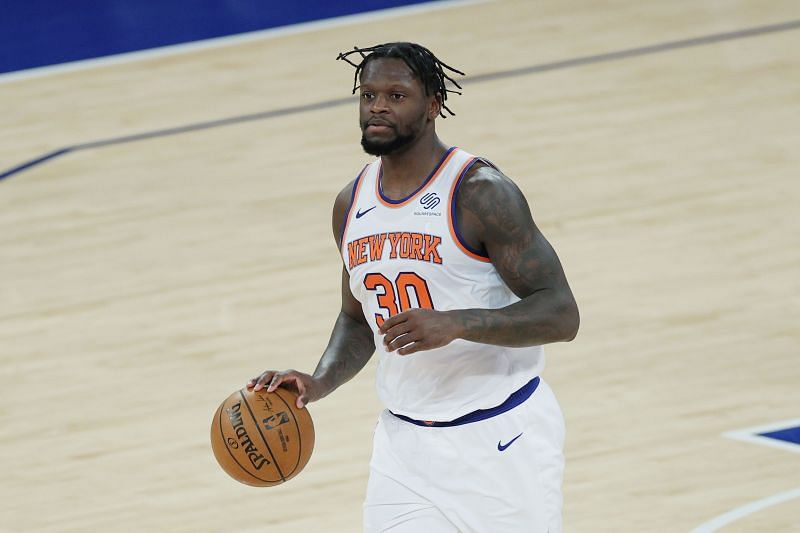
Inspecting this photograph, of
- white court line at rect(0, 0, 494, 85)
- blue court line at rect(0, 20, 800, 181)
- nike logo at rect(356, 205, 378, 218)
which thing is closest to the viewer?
nike logo at rect(356, 205, 378, 218)

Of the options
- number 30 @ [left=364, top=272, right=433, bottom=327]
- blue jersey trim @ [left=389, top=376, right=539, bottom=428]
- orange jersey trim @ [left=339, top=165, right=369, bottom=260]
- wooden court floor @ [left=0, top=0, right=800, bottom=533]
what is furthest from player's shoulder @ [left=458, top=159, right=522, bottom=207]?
wooden court floor @ [left=0, top=0, right=800, bottom=533]

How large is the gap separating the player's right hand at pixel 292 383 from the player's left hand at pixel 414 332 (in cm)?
63

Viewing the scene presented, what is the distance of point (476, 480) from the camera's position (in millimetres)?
3951

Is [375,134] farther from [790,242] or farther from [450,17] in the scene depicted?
[450,17]

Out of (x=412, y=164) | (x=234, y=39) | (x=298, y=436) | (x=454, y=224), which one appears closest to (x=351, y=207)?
(x=412, y=164)

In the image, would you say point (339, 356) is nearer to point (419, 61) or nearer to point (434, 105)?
point (434, 105)

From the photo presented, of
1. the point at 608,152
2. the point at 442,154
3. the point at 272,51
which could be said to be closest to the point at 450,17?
the point at 272,51

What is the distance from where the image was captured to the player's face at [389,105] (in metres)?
3.82

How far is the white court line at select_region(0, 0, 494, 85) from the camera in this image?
43.2ft

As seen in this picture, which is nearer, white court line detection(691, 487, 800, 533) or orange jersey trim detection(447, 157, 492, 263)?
orange jersey trim detection(447, 157, 492, 263)

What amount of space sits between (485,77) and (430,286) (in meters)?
8.15

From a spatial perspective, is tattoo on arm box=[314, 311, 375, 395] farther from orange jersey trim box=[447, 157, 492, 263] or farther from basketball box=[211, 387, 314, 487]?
orange jersey trim box=[447, 157, 492, 263]

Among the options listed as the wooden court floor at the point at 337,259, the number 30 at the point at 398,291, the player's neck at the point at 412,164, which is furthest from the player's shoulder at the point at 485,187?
the wooden court floor at the point at 337,259

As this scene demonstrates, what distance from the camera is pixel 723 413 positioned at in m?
6.42
